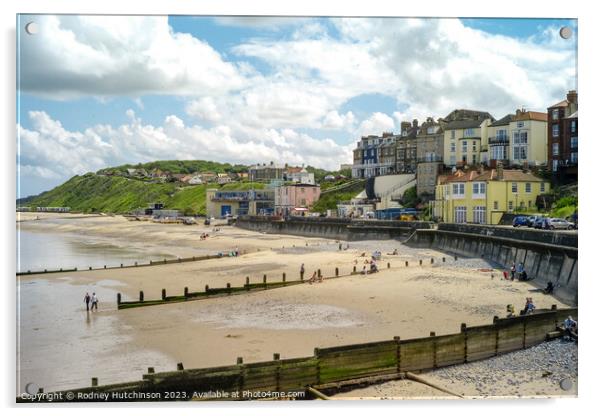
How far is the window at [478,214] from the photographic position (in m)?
30.0

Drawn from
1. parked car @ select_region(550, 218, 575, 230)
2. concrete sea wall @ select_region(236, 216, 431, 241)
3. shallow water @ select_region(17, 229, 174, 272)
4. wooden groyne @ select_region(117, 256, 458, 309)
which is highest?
parked car @ select_region(550, 218, 575, 230)

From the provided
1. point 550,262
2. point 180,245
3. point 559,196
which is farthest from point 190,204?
point 550,262

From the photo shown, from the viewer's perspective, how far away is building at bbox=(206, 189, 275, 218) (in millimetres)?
68250

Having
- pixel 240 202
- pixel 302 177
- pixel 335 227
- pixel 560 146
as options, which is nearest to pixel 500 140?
pixel 560 146

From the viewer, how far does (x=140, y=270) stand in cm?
2536

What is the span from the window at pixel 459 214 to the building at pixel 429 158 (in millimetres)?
9456

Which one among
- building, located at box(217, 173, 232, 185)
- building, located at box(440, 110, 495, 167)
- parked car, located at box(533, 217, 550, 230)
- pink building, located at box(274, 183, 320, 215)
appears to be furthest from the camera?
building, located at box(217, 173, 232, 185)

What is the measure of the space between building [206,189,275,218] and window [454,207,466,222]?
35.3 metres

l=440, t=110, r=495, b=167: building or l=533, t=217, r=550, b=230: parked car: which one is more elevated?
l=440, t=110, r=495, b=167: building

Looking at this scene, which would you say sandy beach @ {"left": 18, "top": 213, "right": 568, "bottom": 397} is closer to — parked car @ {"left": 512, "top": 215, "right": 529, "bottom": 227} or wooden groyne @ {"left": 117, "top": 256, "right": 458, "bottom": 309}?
wooden groyne @ {"left": 117, "top": 256, "right": 458, "bottom": 309}

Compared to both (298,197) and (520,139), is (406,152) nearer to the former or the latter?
(298,197)

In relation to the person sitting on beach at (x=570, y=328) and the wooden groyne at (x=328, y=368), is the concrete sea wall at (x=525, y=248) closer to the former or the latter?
the person sitting on beach at (x=570, y=328)

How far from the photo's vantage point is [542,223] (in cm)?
2206

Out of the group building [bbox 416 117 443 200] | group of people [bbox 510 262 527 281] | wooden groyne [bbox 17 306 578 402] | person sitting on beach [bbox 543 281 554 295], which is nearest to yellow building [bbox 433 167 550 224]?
group of people [bbox 510 262 527 281]
